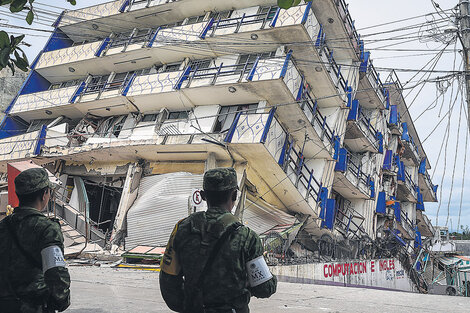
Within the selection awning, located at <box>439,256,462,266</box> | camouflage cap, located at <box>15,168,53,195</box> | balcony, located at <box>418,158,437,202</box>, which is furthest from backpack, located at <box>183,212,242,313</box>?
balcony, located at <box>418,158,437,202</box>

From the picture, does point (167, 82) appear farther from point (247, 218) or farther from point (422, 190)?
point (422, 190)

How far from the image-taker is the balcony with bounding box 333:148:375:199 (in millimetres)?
18984

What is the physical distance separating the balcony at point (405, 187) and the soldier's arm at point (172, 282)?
28.4 metres

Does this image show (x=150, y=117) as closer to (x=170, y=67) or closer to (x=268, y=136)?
(x=170, y=67)

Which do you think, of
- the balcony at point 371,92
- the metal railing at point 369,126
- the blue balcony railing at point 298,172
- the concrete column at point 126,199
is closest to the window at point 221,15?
the blue balcony railing at point 298,172

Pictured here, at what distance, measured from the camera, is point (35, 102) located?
21.5m

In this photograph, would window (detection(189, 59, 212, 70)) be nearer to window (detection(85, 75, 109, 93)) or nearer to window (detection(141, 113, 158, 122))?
window (detection(141, 113, 158, 122))

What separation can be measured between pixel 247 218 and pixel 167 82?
7089 mm

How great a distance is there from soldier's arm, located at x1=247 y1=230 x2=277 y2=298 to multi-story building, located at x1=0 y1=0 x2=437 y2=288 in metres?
9.45

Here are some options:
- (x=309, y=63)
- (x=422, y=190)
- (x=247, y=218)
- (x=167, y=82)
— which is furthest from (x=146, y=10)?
(x=422, y=190)

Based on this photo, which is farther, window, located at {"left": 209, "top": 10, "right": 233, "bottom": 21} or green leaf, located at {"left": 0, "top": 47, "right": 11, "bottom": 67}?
window, located at {"left": 209, "top": 10, "right": 233, "bottom": 21}

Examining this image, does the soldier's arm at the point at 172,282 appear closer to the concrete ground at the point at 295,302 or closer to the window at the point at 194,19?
the concrete ground at the point at 295,302

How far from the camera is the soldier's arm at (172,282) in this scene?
2.36 metres

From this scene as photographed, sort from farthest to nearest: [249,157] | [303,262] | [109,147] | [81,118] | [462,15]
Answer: [81,118] < [109,147] < [249,157] < [303,262] < [462,15]
